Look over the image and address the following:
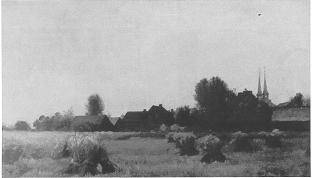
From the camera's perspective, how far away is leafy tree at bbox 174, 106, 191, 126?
8.94 metres

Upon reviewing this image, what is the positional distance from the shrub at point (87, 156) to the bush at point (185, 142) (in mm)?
753

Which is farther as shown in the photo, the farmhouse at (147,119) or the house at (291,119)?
the farmhouse at (147,119)

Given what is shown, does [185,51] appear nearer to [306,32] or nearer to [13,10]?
[306,32]

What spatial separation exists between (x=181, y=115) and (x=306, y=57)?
1.52m

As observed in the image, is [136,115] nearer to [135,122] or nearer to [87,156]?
[135,122]

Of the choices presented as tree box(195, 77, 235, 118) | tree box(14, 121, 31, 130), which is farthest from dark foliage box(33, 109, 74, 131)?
tree box(195, 77, 235, 118)

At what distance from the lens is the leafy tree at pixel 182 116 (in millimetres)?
8938

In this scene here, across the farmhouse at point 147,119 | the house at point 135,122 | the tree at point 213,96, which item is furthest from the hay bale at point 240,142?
the house at point 135,122

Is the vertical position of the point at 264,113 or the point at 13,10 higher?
the point at 13,10

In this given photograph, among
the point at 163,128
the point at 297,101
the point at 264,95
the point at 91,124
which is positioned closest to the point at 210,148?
the point at 163,128

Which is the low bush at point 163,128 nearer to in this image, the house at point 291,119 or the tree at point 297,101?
the house at point 291,119

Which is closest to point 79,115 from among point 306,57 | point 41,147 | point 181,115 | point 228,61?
point 41,147

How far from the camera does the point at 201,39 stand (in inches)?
351

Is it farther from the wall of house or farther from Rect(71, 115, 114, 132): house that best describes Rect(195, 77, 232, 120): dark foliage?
Rect(71, 115, 114, 132): house
